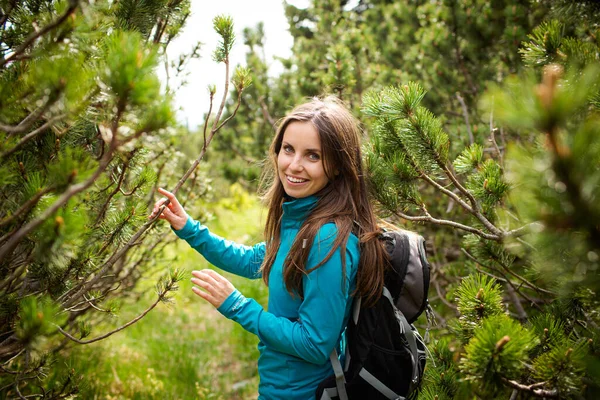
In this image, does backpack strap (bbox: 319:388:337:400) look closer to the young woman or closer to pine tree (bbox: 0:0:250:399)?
the young woman

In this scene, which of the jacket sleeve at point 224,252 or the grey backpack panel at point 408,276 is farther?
the jacket sleeve at point 224,252

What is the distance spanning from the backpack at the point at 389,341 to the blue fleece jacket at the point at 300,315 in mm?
85

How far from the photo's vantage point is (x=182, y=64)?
231 cm

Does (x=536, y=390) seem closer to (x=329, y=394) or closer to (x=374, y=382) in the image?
(x=374, y=382)

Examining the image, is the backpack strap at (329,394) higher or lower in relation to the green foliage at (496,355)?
lower

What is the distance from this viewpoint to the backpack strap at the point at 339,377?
60.6 inches

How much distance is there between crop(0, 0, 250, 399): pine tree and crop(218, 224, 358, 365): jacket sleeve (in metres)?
0.44

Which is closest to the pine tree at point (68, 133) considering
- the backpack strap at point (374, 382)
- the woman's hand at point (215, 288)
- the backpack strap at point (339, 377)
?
the woman's hand at point (215, 288)

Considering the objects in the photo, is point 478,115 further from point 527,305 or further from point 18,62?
point 18,62

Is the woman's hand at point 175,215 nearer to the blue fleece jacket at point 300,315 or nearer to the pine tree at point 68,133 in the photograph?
the pine tree at point 68,133

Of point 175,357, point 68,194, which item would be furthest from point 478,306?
point 175,357

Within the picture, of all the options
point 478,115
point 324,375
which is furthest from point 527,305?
point 324,375

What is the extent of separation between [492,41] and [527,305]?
6.91 ft

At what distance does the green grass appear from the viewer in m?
2.88
